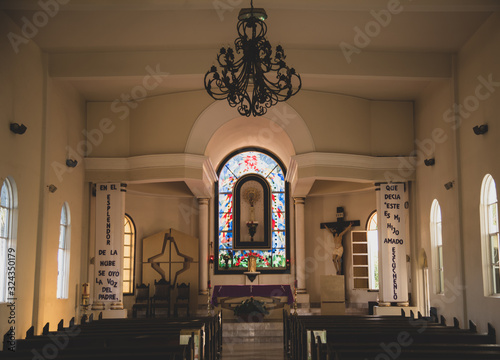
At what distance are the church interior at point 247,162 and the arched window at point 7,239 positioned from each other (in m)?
0.03

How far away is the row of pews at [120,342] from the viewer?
20.6 feet

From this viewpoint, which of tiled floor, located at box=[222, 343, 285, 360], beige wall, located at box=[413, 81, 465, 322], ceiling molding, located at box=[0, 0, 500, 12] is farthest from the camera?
beige wall, located at box=[413, 81, 465, 322]

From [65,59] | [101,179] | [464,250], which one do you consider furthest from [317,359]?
[101,179]

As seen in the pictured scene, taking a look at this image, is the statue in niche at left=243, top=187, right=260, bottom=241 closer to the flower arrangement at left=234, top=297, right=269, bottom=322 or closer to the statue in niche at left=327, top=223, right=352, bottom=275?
the statue in niche at left=327, top=223, right=352, bottom=275

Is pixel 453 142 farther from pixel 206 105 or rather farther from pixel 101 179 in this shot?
pixel 101 179

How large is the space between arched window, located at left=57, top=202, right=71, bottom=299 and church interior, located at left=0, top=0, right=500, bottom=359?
0.03 m

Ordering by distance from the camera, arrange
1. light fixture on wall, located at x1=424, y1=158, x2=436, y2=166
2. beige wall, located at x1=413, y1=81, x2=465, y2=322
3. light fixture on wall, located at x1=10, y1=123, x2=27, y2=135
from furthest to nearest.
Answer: light fixture on wall, located at x1=424, y1=158, x2=436, y2=166, beige wall, located at x1=413, y1=81, x2=465, y2=322, light fixture on wall, located at x1=10, y1=123, x2=27, y2=135

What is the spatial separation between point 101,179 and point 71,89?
213 centimetres

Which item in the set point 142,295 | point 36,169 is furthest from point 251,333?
point 36,169

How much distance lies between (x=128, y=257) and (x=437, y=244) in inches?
331

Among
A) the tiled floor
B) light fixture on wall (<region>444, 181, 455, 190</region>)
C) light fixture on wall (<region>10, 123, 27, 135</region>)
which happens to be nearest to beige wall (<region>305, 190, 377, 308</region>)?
the tiled floor

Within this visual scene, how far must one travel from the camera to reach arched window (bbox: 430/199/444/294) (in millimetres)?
12461

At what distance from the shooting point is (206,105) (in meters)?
13.4

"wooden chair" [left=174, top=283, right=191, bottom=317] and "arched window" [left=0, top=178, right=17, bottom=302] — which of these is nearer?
"arched window" [left=0, top=178, right=17, bottom=302]
